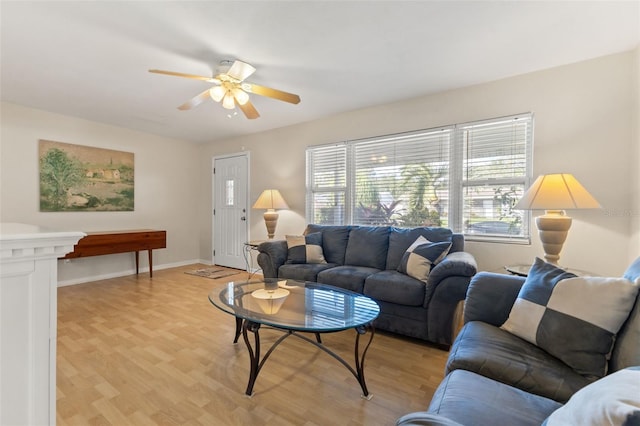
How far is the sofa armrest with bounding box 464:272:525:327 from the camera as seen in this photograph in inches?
61.4

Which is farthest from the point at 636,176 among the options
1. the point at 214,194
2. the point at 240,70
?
the point at 214,194

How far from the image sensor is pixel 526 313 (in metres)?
1.38

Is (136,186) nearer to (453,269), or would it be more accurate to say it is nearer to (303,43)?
(303,43)

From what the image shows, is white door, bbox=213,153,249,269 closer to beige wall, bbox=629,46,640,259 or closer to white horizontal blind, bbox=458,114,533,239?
white horizontal blind, bbox=458,114,533,239

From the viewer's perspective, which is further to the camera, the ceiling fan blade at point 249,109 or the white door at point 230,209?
the white door at point 230,209

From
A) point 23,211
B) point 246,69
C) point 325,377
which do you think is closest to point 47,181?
point 23,211

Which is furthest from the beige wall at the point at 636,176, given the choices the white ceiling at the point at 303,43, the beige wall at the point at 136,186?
the beige wall at the point at 136,186

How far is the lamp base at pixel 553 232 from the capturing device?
215 centimetres

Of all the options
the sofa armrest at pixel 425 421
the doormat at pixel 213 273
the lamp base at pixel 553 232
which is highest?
the lamp base at pixel 553 232

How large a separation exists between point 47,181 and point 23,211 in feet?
1.49

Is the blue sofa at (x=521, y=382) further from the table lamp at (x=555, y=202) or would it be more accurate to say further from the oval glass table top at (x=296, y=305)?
the table lamp at (x=555, y=202)

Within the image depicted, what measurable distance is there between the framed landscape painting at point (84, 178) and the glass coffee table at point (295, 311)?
3.29 meters

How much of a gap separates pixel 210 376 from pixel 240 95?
7.31 ft

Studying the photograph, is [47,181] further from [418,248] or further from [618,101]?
[618,101]
